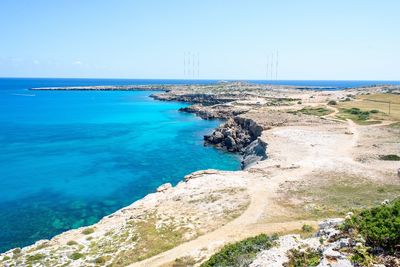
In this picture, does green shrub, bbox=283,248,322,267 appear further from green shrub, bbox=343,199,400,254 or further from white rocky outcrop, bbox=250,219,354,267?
green shrub, bbox=343,199,400,254

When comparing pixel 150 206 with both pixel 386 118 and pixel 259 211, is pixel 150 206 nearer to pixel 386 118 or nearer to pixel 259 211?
pixel 259 211

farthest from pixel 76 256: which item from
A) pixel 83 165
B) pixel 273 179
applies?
pixel 83 165

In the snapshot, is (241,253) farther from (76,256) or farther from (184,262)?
(76,256)

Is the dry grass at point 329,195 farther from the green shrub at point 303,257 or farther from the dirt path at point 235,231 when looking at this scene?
the green shrub at point 303,257

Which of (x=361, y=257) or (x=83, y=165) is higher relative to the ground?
(x=361, y=257)

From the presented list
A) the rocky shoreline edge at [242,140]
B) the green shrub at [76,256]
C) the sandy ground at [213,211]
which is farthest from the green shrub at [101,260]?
the rocky shoreline edge at [242,140]

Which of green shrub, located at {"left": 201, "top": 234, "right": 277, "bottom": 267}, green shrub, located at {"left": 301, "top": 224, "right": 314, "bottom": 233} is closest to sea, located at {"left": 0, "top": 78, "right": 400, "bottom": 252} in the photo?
green shrub, located at {"left": 201, "top": 234, "right": 277, "bottom": 267}

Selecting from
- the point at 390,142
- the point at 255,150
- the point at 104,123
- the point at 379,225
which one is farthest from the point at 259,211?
the point at 104,123
